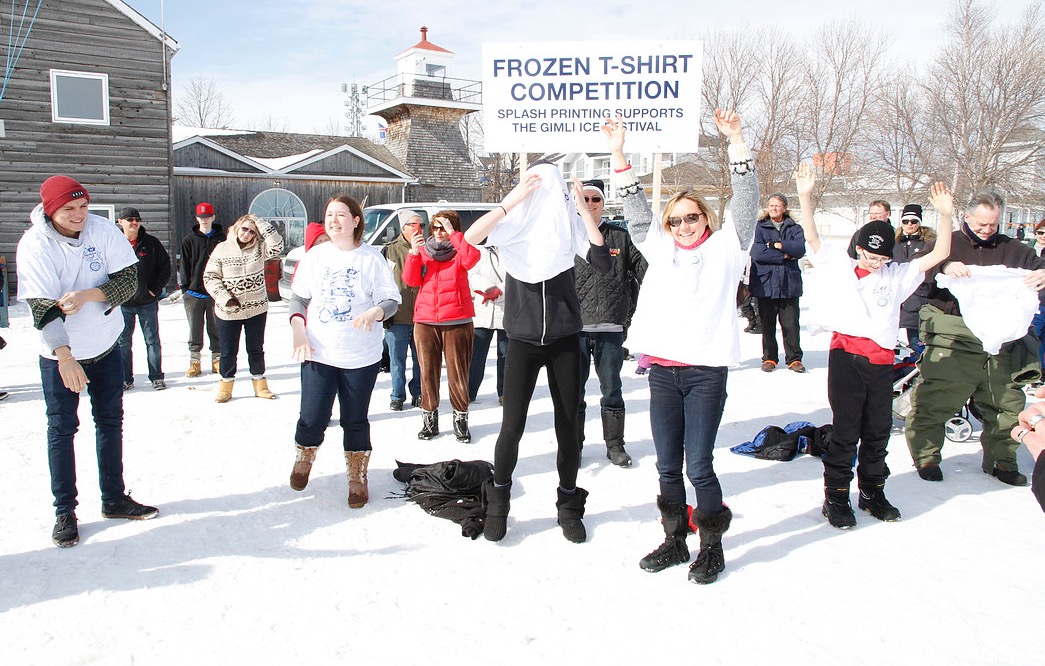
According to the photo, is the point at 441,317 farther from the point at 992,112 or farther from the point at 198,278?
the point at 992,112

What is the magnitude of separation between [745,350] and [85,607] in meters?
8.74

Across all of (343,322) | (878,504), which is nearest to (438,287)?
(343,322)

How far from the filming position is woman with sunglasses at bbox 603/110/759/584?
3512 millimetres

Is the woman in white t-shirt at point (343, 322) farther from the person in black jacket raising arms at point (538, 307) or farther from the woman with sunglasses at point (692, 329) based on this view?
the woman with sunglasses at point (692, 329)

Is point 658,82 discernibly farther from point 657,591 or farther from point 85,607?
point 85,607

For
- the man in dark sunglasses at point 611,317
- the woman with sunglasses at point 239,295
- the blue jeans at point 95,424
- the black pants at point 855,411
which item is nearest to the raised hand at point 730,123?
the black pants at point 855,411

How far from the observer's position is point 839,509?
4.29 meters

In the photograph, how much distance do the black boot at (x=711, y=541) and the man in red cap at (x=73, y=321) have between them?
3.24 metres

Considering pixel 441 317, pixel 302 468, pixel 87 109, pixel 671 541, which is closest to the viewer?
pixel 671 541

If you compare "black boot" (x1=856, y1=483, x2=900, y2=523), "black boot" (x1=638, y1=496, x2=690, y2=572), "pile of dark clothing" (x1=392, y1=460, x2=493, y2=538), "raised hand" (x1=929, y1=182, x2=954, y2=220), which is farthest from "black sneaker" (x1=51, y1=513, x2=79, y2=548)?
"raised hand" (x1=929, y1=182, x2=954, y2=220)

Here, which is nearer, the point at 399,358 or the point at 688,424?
the point at 688,424

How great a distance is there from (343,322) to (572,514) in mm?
1792

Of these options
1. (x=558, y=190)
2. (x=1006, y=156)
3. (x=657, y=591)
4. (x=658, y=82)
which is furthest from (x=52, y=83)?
(x=1006, y=156)

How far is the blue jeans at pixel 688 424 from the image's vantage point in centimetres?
352
